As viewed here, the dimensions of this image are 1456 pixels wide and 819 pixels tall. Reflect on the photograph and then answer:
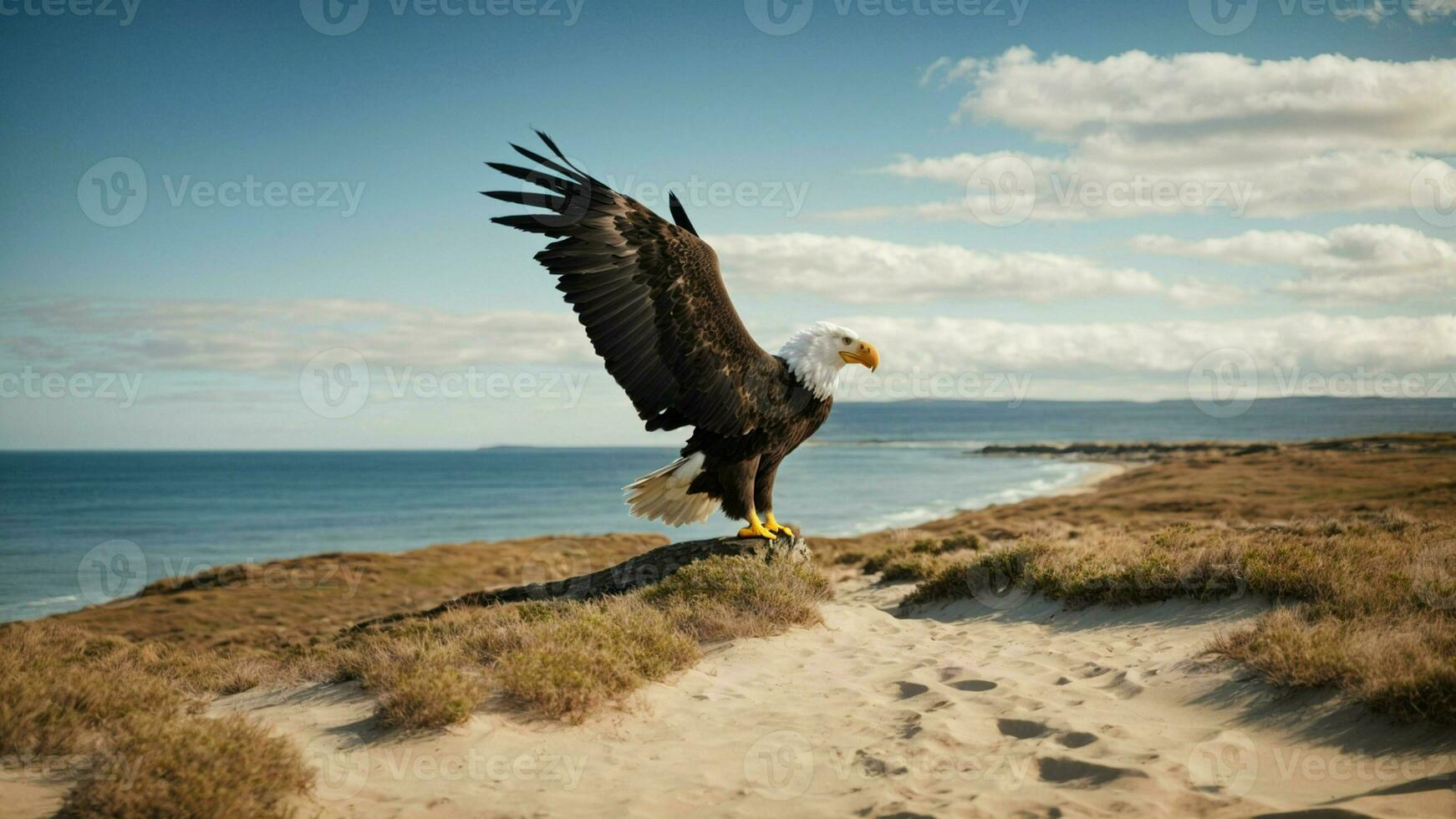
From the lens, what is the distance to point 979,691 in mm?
5859

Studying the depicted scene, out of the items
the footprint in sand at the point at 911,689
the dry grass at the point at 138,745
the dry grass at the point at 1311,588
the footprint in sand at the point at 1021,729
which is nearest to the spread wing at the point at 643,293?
the footprint in sand at the point at 911,689

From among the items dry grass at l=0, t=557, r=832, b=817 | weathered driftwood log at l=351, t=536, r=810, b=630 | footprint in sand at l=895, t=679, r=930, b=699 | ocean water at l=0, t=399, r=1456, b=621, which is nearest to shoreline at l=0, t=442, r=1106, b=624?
ocean water at l=0, t=399, r=1456, b=621

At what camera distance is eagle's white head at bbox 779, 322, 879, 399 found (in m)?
7.83

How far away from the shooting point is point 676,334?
7.20 meters

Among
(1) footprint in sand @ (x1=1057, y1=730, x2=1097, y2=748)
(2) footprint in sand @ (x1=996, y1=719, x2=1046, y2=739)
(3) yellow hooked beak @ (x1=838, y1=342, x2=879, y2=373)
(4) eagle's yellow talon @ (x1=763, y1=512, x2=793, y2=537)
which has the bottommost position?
(2) footprint in sand @ (x1=996, y1=719, x2=1046, y2=739)

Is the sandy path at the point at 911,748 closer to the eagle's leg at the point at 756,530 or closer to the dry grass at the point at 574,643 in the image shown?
the dry grass at the point at 574,643

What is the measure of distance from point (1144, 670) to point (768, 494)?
4152mm

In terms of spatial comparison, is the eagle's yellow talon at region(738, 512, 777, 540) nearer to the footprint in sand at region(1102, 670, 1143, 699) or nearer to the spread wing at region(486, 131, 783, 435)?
the spread wing at region(486, 131, 783, 435)

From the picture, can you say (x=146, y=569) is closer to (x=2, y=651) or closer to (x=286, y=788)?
(x=2, y=651)

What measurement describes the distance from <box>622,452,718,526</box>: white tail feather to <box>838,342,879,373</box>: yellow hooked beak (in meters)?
1.76

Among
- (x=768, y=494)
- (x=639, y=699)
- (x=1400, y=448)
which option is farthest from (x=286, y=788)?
(x=1400, y=448)

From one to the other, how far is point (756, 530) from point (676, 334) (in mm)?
2617

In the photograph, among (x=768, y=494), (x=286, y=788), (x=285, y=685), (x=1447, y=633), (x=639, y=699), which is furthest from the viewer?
(x=768, y=494)

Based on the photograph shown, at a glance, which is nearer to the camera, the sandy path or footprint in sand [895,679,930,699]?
the sandy path
